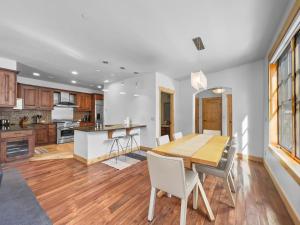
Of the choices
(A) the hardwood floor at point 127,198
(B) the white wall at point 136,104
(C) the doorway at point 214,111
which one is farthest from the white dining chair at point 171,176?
(C) the doorway at point 214,111

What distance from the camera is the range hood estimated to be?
595 cm

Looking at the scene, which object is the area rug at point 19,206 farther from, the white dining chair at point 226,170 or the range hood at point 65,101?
the range hood at point 65,101

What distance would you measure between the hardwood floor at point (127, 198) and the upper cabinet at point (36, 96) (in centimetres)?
288

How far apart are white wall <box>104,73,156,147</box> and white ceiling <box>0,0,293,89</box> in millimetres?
1111

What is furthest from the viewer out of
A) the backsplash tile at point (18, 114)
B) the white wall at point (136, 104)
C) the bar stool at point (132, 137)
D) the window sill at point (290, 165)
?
the backsplash tile at point (18, 114)

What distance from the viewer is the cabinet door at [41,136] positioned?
5129 millimetres

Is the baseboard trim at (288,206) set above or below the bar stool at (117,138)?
below

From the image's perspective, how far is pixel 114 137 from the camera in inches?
145

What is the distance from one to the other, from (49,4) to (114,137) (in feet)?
9.20

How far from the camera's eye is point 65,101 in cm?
620

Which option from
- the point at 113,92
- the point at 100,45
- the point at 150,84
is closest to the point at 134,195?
the point at 100,45

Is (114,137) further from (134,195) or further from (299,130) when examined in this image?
(299,130)

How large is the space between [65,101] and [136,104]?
11.4 ft

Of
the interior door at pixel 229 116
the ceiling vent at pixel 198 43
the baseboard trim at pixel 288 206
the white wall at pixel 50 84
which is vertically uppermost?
the ceiling vent at pixel 198 43
